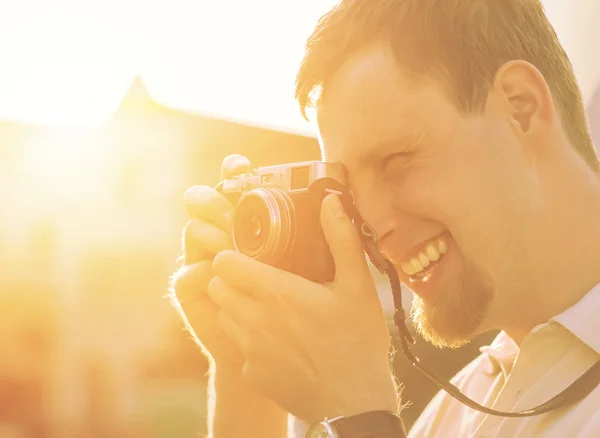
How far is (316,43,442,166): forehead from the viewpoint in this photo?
47.6 inches

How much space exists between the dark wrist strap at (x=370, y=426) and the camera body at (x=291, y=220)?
0.79ft

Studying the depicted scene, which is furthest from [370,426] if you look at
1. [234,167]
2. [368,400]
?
[234,167]

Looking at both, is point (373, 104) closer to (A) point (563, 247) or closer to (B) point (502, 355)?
(A) point (563, 247)

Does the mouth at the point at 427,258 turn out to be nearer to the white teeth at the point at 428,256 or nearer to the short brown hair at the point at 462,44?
the white teeth at the point at 428,256

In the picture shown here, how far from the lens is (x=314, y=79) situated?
1373 mm

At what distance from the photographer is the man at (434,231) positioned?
1056 mm

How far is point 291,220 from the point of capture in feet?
3.72

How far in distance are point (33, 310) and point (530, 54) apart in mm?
8691

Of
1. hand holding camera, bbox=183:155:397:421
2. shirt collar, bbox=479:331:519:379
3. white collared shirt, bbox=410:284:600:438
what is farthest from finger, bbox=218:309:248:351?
shirt collar, bbox=479:331:519:379

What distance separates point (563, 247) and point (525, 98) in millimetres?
303

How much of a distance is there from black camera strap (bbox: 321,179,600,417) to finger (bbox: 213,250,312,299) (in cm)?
14

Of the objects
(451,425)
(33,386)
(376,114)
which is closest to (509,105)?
(376,114)

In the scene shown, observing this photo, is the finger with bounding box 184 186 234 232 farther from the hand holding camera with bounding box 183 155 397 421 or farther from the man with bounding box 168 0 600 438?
the hand holding camera with bounding box 183 155 397 421

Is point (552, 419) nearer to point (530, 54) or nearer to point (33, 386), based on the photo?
point (530, 54)
